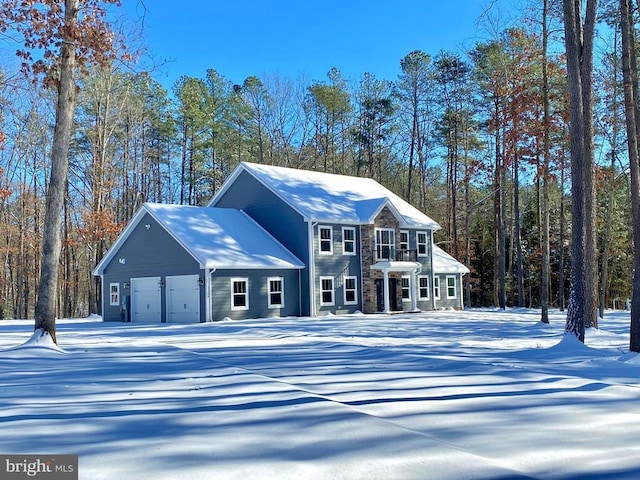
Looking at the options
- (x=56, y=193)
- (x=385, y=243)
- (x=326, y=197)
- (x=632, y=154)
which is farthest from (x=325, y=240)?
(x=632, y=154)

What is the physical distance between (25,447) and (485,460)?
12.7 ft

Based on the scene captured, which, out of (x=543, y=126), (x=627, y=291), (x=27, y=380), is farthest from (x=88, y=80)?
(x=627, y=291)

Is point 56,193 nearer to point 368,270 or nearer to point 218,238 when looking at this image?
point 218,238

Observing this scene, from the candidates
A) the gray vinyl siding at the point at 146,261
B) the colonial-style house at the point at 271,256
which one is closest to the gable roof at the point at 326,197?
the colonial-style house at the point at 271,256

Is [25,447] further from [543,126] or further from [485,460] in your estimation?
[543,126]

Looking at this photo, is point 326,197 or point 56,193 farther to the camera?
point 326,197

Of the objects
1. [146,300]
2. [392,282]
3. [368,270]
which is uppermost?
[368,270]

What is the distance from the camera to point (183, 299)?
82.7 feet

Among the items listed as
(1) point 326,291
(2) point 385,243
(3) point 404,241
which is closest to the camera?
(1) point 326,291

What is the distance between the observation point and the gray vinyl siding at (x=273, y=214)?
2773 centimetres

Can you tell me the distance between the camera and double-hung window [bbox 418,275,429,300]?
32750 mm

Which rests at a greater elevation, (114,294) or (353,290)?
(114,294)

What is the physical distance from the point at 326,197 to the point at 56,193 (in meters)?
17.9

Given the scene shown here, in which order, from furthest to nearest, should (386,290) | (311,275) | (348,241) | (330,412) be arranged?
(386,290) < (348,241) < (311,275) < (330,412)
